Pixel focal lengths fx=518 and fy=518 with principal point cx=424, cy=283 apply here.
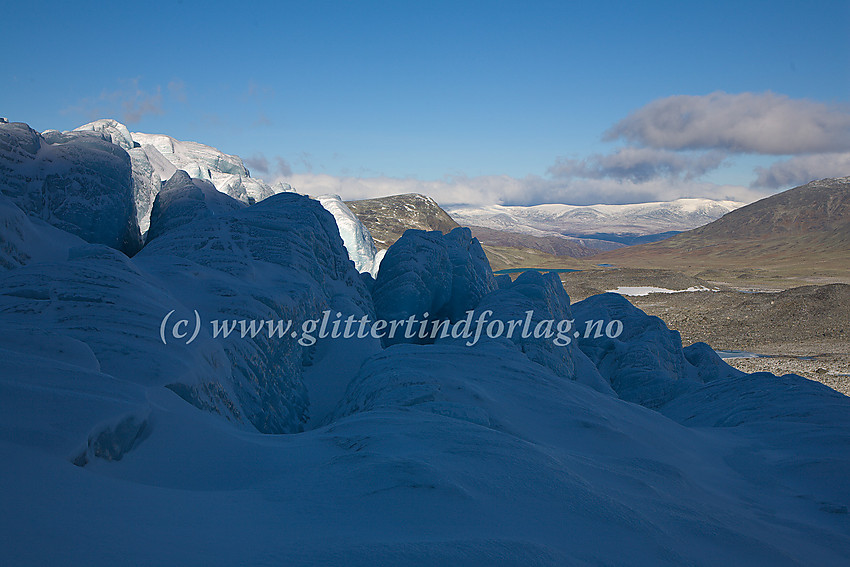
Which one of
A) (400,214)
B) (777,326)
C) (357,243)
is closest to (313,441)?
(357,243)

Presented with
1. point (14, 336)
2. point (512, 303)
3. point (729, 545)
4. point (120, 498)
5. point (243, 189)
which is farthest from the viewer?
point (243, 189)

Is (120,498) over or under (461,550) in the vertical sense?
over

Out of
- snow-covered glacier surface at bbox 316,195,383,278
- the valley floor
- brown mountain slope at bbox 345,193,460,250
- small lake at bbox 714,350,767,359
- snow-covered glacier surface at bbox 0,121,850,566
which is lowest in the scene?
small lake at bbox 714,350,767,359

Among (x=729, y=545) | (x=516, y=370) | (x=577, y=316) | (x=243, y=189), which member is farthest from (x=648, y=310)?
(x=729, y=545)

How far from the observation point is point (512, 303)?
14789 mm

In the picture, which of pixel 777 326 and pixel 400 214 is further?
pixel 400 214

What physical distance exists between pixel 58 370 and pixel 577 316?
60.3 feet

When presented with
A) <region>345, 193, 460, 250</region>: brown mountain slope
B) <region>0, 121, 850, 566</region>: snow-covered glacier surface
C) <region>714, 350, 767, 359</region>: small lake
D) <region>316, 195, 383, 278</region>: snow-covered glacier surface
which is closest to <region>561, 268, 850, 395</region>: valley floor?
<region>714, 350, 767, 359</region>: small lake

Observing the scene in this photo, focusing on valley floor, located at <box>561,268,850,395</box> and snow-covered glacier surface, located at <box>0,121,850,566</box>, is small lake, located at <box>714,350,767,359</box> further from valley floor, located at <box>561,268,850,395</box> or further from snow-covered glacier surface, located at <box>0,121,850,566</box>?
snow-covered glacier surface, located at <box>0,121,850,566</box>

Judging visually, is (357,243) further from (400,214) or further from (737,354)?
(400,214)

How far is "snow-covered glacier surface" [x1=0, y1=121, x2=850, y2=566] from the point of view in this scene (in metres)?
3.04

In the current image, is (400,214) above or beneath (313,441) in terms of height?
above

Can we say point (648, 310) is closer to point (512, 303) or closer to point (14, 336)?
point (512, 303)

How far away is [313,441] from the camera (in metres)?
5.14
